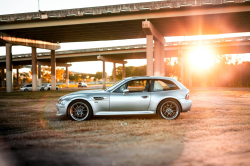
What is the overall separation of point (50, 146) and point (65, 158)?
91cm

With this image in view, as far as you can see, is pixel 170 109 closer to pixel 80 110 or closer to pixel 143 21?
pixel 80 110

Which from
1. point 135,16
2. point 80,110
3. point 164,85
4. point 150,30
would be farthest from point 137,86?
point 150,30

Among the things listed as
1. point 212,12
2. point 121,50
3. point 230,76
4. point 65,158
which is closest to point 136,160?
point 65,158

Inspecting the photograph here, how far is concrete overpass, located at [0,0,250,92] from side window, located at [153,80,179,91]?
16.1 metres

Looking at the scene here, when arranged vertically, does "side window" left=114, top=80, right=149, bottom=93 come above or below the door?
above

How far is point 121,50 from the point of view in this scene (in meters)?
48.4

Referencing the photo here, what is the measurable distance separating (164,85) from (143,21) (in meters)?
17.3

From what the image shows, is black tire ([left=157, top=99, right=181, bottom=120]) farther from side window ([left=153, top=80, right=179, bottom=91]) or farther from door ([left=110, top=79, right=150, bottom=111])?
door ([left=110, top=79, right=150, bottom=111])

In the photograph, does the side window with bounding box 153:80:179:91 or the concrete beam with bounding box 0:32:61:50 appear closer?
the side window with bounding box 153:80:179:91

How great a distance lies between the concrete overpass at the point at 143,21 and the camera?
22.4 meters

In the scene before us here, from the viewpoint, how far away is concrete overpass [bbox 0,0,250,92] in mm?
22438

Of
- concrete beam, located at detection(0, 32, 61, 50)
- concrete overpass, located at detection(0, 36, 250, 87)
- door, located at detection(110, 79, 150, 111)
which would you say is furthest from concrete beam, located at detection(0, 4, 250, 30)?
door, located at detection(110, 79, 150, 111)

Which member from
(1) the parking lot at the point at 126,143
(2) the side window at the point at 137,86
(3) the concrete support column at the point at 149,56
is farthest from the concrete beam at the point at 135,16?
(1) the parking lot at the point at 126,143

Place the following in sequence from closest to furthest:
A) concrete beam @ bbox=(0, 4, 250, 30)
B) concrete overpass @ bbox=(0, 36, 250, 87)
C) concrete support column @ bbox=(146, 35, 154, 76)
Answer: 1. concrete beam @ bbox=(0, 4, 250, 30)
2. concrete support column @ bbox=(146, 35, 154, 76)
3. concrete overpass @ bbox=(0, 36, 250, 87)
